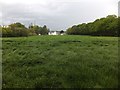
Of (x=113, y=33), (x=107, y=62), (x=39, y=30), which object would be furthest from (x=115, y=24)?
(x=39, y=30)

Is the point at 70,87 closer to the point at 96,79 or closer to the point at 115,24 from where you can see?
the point at 96,79

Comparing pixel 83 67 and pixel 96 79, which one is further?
pixel 83 67

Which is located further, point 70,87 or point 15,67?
point 15,67

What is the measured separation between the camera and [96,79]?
1079cm

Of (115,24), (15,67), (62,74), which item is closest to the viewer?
(62,74)

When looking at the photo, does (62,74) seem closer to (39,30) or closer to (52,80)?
(52,80)

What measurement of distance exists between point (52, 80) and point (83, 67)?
249 cm

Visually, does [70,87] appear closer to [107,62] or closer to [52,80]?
[52,80]

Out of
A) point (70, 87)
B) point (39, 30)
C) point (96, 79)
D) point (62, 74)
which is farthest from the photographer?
point (39, 30)

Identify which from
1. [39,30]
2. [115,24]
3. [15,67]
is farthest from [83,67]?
[39,30]

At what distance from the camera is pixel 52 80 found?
35.7ft

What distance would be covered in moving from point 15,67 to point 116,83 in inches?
234

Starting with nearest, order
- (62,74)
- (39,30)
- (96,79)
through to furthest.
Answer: (96,79) < (62,74) < (39,30)

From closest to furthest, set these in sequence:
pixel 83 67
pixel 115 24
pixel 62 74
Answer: pixel 62 74
pixel 83 67
pixel 115 24
